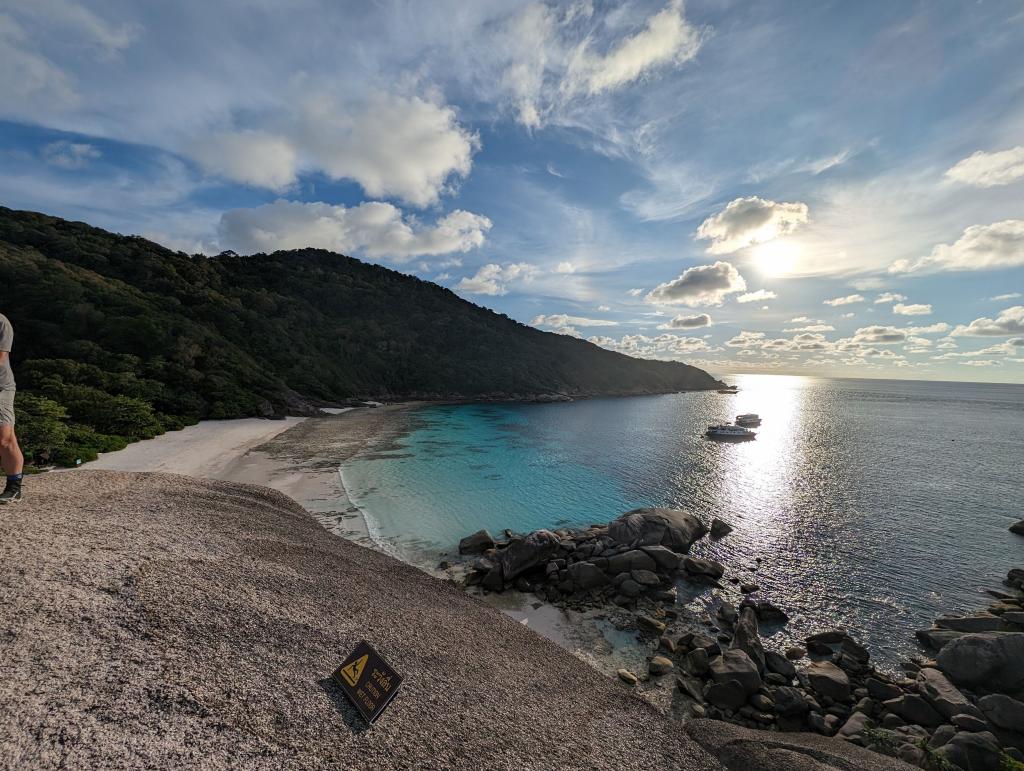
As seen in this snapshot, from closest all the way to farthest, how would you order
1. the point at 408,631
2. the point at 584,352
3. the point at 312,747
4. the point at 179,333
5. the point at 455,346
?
the point at 312,747 < the point at 408,631 < the point at 179,333 < the point at 455,346 < the point at 584,352

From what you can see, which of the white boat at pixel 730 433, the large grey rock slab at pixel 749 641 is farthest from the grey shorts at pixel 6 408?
the white boat at pixel 730 433

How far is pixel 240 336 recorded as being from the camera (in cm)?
7325

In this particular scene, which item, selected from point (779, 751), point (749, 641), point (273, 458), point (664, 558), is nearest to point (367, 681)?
point (779, 751)

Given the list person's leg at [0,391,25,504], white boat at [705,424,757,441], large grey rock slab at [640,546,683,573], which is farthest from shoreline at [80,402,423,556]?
white boat at [705,424,757,441]

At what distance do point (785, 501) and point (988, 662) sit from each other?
59.1ft

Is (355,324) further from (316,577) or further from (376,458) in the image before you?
(316,577)

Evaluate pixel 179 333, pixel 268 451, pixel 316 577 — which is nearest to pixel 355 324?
pixel 179 333

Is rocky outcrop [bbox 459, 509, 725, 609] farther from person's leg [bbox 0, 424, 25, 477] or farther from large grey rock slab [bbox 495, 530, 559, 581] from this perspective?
person's leg [bbox 0, 424, 25, 477]

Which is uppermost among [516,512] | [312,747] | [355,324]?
[355,324]

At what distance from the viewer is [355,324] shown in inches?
4264

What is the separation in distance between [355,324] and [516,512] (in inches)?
3873

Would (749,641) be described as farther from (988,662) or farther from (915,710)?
(988,662)

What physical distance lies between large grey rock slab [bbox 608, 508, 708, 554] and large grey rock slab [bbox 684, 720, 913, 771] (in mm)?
9476

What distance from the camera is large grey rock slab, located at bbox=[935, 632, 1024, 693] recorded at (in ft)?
34.0
